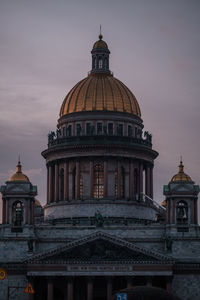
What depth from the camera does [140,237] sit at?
128500 millimetres

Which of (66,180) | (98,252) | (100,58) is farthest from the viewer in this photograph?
(100,58)

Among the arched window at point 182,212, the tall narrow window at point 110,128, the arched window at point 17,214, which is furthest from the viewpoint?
the tall narrow window at point 110,128

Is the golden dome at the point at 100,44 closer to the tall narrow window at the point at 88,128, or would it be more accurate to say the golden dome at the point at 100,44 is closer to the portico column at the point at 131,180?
the tall narrow window at the point at 88,128

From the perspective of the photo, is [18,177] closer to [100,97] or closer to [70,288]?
[70,288]

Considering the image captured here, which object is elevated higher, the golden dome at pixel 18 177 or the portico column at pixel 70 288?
the golden dome at pixel 18 177

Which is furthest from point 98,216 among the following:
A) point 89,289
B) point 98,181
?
point 98,181

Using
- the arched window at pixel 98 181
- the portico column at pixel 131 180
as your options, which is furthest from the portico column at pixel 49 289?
the portico column at pixel 131 180

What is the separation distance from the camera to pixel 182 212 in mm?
131000

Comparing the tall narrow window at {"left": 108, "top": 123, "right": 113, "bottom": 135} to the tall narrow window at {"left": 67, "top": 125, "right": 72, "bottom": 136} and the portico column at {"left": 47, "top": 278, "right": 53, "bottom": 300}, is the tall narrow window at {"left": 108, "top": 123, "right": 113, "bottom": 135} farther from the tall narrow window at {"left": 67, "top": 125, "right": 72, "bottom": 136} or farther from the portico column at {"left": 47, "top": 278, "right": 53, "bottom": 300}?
the portico column at {"left": 47, "top": 278, "right": 53, "bottom": 300}

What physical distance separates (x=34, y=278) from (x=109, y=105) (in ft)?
95.0

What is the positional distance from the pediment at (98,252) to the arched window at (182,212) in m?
8.13

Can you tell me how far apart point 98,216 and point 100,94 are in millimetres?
21127

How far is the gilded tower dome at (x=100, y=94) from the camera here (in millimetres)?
143250

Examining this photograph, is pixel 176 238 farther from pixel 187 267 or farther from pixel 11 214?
pixel 11 214
